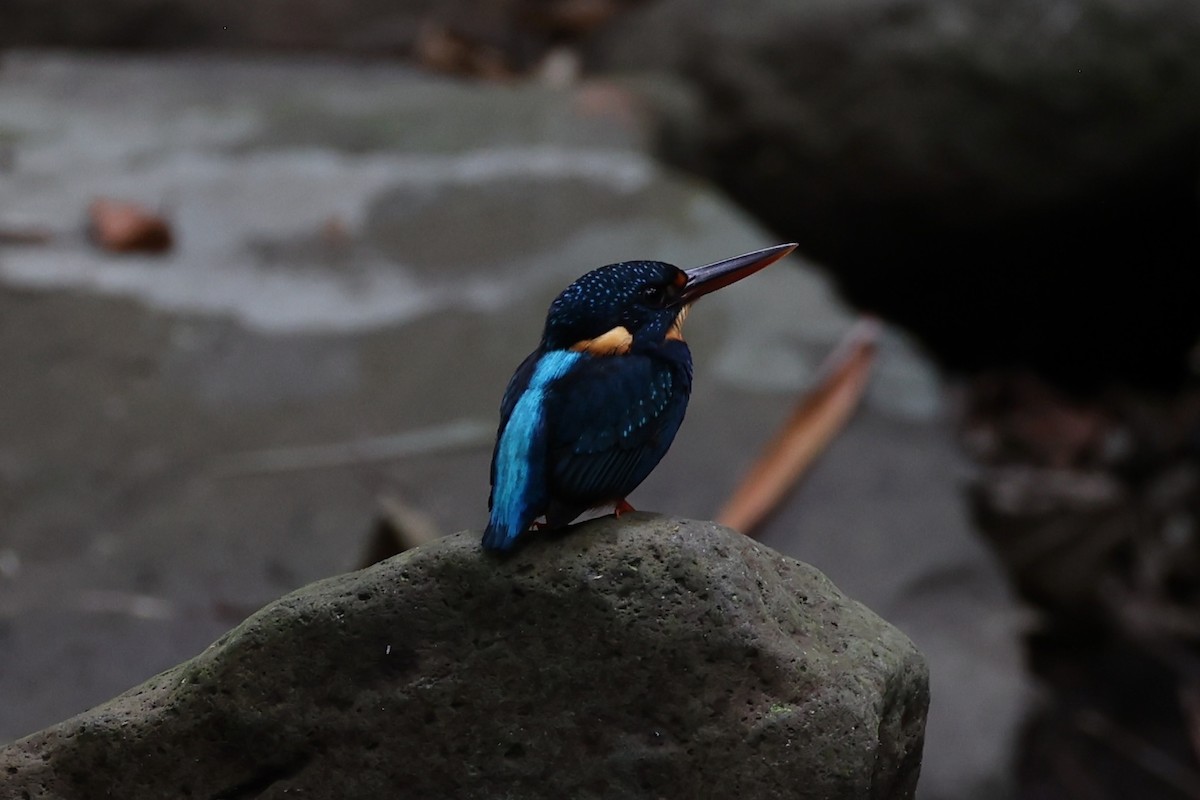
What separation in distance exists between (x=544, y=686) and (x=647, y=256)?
3.70 metres

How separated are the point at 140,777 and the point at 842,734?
998mm

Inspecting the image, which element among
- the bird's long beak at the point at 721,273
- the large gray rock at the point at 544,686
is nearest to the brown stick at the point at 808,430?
the bird's long beak at the point at 721,273

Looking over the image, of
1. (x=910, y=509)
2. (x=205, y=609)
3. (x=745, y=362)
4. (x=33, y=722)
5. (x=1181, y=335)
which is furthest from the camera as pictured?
(x=1181, y=335)

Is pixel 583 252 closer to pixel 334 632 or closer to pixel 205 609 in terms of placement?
pixel 205 609

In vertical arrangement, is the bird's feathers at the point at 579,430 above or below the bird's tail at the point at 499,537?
above

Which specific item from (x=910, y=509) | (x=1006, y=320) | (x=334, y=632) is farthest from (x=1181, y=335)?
(x=334, y=632)

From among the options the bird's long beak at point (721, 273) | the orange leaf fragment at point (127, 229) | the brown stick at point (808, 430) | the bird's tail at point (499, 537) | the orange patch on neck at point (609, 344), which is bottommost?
the brown stick at point (808, 430)

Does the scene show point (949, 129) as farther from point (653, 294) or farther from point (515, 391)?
point (515, 391)

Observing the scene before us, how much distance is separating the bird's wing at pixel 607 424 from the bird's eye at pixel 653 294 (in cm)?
10

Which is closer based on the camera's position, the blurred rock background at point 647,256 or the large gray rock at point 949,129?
the blurred rock background at point 647,256

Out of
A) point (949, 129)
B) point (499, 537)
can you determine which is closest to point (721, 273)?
point (499, 537)

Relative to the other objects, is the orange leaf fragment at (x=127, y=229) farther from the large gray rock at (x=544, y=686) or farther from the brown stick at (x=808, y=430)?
the large gray rock at (x=544, y=686)

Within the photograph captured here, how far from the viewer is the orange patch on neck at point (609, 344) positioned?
2.04 m

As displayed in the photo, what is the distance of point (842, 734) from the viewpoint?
6.00 feet
